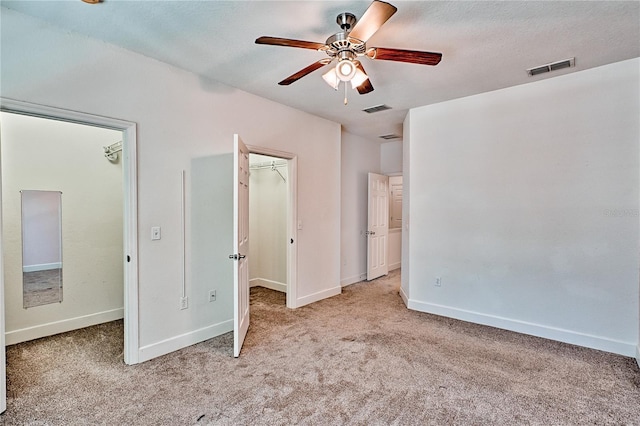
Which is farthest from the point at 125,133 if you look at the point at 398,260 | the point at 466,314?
the point at 398,260

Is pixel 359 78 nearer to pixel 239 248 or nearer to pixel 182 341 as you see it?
pixel 239 248

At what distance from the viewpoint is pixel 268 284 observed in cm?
528

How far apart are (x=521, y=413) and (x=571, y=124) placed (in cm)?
269

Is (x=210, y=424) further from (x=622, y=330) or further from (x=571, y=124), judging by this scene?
(x=571, y=124)

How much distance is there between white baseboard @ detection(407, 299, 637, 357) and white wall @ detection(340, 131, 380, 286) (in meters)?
1.53

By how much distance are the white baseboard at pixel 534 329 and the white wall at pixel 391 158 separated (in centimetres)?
285

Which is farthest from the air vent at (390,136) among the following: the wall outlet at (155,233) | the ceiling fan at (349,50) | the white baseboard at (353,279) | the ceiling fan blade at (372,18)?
the wall outlet at (155,233)

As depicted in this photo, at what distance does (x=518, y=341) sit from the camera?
3.15 m

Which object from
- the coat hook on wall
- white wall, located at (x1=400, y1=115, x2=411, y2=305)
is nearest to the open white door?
the coat hook on wall

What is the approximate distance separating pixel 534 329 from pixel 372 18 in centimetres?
339

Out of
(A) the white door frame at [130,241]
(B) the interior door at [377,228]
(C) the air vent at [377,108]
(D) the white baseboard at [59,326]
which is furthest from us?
(B) the interior door at [377,228]

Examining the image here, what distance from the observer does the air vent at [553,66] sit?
2828 mm

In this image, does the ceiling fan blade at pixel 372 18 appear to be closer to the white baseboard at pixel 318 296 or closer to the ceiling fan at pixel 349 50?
the ceiling fan at pixel 349 50

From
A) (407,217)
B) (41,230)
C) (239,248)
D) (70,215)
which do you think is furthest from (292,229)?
(41,230)
